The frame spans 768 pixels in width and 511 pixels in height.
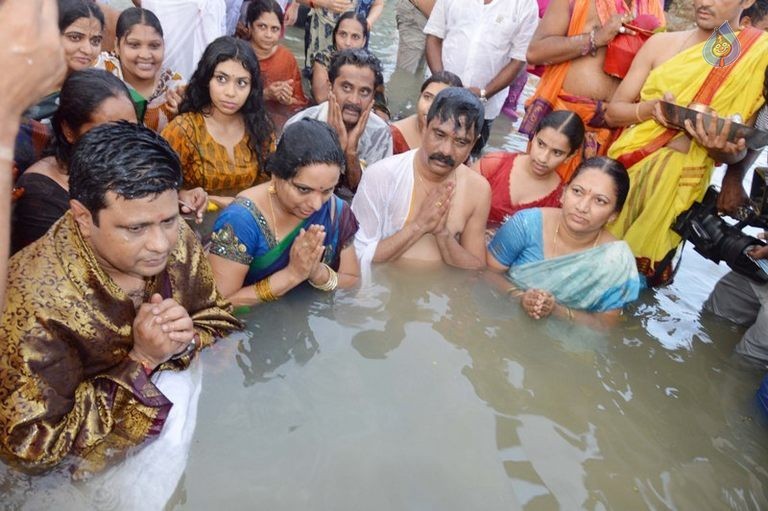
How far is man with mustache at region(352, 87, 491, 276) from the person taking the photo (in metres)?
3.68

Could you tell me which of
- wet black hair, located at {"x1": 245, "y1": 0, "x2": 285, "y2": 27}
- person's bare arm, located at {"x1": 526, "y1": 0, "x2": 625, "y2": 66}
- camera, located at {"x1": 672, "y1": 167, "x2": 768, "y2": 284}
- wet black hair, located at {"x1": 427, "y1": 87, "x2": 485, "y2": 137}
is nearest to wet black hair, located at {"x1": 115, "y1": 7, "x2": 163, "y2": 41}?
wet black hair, located at {"x1": 245, "y1": 0, "x2": 285, "y2": 27}

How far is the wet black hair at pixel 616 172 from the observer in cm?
367

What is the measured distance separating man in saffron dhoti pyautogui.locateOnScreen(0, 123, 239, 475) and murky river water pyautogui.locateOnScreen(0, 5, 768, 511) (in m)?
0.21

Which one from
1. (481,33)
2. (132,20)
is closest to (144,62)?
(132,20)

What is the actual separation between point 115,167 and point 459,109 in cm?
214

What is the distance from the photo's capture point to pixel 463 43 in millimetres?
5398

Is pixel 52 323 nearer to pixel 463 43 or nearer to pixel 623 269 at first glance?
pixel 623 269

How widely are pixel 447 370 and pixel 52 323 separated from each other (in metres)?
1.77

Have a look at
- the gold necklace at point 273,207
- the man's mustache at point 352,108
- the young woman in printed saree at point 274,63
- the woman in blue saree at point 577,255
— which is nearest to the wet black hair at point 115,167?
the gold necklace at point 273,207

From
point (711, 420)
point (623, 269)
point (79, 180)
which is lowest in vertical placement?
point (711, 420)

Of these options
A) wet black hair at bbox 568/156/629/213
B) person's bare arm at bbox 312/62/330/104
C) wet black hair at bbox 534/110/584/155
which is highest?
wet black hair at bbox 534/110/584/155

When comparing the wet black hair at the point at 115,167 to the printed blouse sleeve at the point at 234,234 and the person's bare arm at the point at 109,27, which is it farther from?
the person's bare arm at the point at 109,27

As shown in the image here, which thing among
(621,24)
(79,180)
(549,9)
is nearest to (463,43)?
(549,9)

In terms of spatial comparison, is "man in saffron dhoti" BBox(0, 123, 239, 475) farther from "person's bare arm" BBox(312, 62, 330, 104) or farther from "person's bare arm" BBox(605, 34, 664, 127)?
"person's bare arm" BBox(312, 62, 330, 104)
